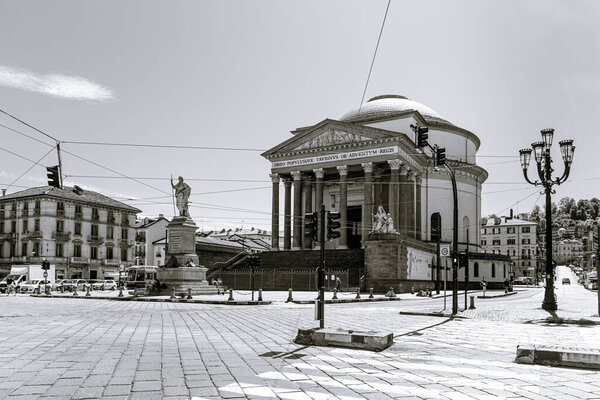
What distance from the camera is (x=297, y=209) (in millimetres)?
55062

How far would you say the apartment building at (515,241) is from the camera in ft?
377

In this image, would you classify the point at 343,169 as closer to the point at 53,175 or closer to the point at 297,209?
the point at 297,209

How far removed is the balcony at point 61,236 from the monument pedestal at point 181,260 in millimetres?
37367

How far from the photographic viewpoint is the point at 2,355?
8750mm

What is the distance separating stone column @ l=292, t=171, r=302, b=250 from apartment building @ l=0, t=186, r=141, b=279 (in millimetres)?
25675

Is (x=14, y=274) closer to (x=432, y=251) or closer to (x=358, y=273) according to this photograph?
(x=358, y=273)

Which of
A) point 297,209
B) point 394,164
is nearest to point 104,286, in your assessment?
point 297,209

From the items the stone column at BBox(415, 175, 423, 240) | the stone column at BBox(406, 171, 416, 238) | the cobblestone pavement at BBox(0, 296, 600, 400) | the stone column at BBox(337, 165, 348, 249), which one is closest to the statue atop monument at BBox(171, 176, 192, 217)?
the cobblestone pavement at BBox(0, 296, 600, 400)

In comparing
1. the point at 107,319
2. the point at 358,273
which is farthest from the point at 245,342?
the point at 358,273

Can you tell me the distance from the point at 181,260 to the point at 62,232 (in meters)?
39.0

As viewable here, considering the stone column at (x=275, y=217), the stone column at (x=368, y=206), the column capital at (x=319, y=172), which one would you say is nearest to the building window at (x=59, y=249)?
the stone column at (x=275, y=217)

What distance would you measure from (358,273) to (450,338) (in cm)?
2895

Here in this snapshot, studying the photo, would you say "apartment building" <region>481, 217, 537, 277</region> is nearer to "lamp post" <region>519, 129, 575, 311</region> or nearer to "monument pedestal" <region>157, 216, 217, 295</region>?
"monument pedestal" <region>157, 216, 217, 295</region>

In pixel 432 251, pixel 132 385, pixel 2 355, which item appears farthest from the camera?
pixel 432 251
